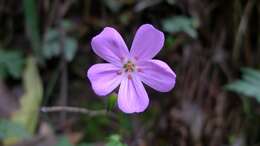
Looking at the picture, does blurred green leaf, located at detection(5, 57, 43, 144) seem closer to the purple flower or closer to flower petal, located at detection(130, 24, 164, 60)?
the purple flower

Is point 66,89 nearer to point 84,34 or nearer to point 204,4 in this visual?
point 84,34

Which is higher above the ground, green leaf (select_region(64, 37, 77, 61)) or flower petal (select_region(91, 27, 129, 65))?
Result: flower petal (select_region(91, 27, 129, 65))

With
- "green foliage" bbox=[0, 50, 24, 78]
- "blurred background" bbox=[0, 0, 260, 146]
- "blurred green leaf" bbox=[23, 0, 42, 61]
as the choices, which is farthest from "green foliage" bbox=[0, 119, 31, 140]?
"blurred green leaf" bbox=[23, 0, 42, 61]

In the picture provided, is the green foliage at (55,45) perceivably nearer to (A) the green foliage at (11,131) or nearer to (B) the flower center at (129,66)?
(A) the green foliage at (11,131)

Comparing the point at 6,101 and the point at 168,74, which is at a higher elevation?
the point at 168,74

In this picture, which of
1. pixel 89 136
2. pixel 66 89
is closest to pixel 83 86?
pixel 66 89

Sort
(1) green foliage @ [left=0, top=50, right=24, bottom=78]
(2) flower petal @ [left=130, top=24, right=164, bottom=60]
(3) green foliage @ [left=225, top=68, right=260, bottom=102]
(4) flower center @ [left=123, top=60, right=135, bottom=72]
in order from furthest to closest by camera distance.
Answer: (1) green foliage @ [left=0, top=50, right=24, bottom=78] → (3) green foliage @ [left=225, top=68, right=260, bottom=102] → (4) flower center @ [left=123, top=60, right=135, bottom=72] → (2) flower petal @ [left=130, top=24, right=164, bottom=60]
